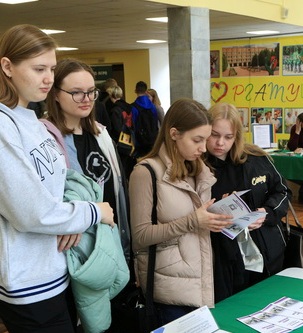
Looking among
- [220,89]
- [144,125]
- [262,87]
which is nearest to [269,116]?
[262,87]

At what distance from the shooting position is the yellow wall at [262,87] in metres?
8.66

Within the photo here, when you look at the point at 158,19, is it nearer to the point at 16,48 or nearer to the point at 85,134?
the point at 85,134

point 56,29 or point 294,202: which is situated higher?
point 56,29

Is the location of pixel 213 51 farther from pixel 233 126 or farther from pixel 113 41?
pixel 233 126

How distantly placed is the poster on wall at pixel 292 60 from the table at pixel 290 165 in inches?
117

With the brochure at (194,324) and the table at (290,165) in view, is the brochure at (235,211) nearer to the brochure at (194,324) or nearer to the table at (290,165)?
the brochure at (194,324)

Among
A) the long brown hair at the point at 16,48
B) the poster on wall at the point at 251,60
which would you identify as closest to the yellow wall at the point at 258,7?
the poster on wall at the point at 251,60

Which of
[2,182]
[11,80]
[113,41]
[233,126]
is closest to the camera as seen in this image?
[2,182]

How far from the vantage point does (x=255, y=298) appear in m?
1.81

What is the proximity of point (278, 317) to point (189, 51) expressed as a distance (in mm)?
3937

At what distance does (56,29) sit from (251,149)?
5.98 metres

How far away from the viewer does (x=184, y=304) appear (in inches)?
71.0

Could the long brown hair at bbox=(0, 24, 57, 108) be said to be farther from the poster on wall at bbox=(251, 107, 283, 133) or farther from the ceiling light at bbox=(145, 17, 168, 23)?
the poster on wall at bbox=(251, 107, 283, 133)

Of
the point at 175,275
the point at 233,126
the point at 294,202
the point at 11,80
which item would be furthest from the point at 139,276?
the point at 294,202
